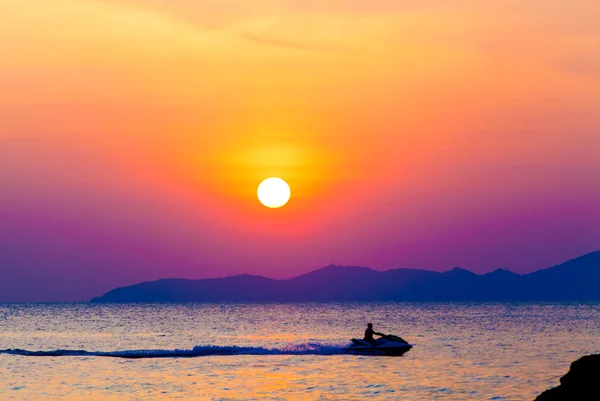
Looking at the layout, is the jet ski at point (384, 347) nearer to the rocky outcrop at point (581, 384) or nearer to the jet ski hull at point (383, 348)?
the jet ski hull at point (383, 348)

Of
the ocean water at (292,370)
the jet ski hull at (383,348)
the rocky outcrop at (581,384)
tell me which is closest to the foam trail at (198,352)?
the ocean water at (292,370)

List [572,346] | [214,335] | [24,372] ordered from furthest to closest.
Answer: [214,335], [572,346], [24,372]

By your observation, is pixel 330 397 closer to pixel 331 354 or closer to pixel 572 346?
pixel 331 354

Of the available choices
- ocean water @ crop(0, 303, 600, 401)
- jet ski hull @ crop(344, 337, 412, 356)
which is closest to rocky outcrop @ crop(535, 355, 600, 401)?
ocean water @ crop(0, 303, 600, 401)

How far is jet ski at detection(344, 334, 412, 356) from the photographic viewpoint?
220 ft

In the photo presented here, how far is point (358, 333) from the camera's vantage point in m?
108

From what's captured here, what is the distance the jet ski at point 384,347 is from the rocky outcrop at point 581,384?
3336 centimetres

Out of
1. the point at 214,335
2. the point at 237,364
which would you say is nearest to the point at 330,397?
the point at 237,364

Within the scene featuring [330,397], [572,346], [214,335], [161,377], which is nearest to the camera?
[330,397]

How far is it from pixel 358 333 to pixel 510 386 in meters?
62.1

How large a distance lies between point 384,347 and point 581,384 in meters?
34.7

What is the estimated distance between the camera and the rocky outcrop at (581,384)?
106ft

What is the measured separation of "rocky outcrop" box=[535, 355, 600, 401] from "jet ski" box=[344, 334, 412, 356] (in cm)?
3336

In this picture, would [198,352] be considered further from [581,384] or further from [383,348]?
[581,384]
